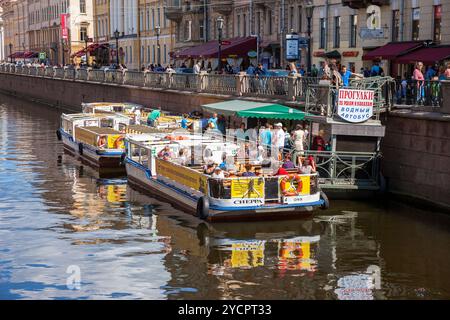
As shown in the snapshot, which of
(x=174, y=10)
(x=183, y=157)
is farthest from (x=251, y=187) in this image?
(x=174, y=10)

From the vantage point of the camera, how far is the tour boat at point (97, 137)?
3819 centimetres

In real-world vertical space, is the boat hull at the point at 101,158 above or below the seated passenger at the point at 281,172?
below

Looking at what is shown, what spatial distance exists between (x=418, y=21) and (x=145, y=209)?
21.3 metres

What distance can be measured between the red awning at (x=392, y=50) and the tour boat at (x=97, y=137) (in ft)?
40.1

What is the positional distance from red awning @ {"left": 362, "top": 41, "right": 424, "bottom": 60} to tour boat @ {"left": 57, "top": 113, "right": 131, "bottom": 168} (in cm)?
1224

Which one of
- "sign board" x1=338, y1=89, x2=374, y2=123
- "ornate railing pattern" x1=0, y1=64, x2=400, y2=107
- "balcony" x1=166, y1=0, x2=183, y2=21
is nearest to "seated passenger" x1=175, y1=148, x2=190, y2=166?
"ornate railing pattern" x1=0, y1=64, x2=400, y2=107

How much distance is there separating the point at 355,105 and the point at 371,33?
18.5 metres

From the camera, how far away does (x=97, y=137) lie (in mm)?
38594

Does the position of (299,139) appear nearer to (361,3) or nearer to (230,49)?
(361,3)

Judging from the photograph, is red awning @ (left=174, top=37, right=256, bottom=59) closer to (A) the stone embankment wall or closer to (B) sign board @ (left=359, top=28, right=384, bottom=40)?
(B) sign board @ (left=359, top=28, right=384, bottom=40)

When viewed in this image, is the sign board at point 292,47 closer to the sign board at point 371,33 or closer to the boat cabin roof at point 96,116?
the sign board at point 371,33

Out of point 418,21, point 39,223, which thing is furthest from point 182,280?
point 418,21

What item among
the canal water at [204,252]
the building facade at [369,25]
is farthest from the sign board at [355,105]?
the building facade at [369,25]
